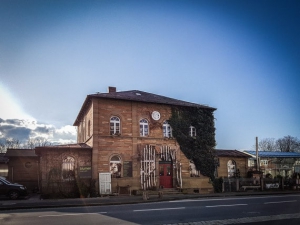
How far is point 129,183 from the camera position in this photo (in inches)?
976

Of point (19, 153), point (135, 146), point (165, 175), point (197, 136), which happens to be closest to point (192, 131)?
point (197, 136)

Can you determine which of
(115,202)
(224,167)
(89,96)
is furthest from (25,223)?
(224,167)

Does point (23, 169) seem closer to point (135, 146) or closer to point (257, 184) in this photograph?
point (135, 146)

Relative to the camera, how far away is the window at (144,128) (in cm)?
2642

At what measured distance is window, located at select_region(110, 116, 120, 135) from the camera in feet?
83.7

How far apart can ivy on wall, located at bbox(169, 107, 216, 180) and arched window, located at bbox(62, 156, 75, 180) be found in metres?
9.48

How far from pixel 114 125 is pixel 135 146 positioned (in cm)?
260

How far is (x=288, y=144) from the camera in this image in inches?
3145

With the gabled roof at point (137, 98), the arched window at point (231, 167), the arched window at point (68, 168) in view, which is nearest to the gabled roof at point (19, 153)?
the gabled roof at point (137, 98)

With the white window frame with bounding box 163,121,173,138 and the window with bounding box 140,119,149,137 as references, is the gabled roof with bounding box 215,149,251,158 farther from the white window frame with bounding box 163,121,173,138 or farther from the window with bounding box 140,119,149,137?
the window with bounding box 140,119,149,137

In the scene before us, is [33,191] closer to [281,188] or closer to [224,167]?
[224,167]

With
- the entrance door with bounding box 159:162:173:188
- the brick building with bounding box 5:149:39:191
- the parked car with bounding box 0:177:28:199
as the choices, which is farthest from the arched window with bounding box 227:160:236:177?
the parked car with bounding box 0:177:28:199

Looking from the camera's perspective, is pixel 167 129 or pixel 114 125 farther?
pixel 167 129

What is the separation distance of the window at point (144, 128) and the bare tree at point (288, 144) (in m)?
64.6
